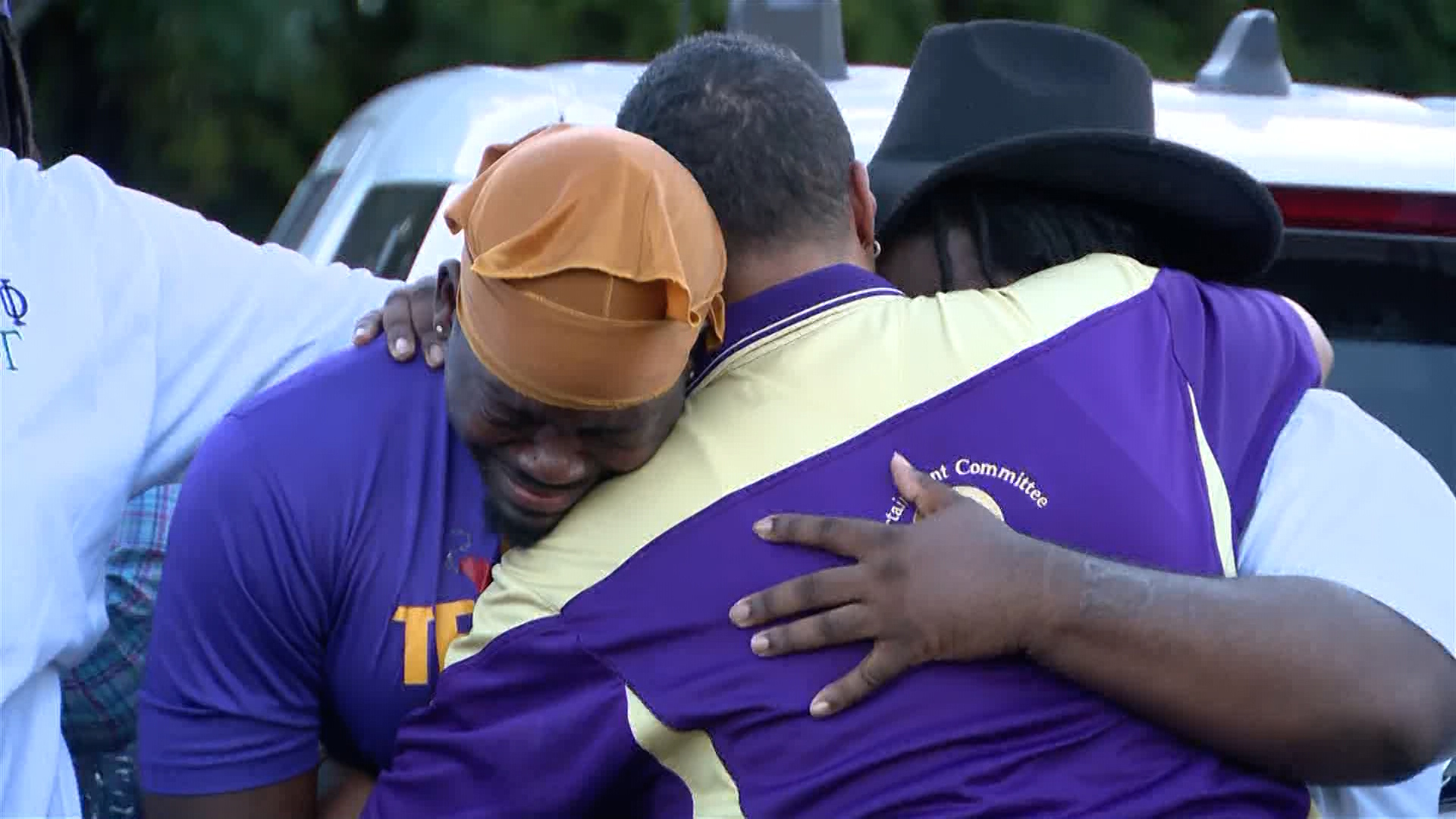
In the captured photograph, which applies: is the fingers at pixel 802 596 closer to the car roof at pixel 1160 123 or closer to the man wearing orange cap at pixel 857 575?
the man wearing orange cap at pixel 857 575

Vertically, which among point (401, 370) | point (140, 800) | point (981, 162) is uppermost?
point (981, 162)

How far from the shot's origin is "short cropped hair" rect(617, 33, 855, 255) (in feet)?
6.81

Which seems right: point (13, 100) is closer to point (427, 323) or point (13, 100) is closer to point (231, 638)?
point (427, 323)

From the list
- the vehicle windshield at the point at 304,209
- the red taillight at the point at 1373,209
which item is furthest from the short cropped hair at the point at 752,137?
the vehicle windshield at the point at 304,209

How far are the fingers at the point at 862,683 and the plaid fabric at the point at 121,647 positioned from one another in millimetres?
1012

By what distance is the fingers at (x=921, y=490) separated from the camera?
72.0 inches

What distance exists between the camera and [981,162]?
89.3 inches

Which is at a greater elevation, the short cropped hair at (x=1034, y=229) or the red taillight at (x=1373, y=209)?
the short cropped hair at (x=1034, y=229)

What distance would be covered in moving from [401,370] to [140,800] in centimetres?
71

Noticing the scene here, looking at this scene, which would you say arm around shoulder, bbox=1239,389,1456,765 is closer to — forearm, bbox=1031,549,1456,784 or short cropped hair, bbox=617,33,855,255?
forearm, bbox=1031,549,1456,784

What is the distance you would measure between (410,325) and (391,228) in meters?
1.05

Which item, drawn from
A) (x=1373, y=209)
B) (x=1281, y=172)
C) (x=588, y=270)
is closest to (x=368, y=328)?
(x=588, y=270)

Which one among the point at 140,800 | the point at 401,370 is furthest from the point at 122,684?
the point at 401,370

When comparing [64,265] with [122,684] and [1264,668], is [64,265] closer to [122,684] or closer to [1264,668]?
[122,684]
